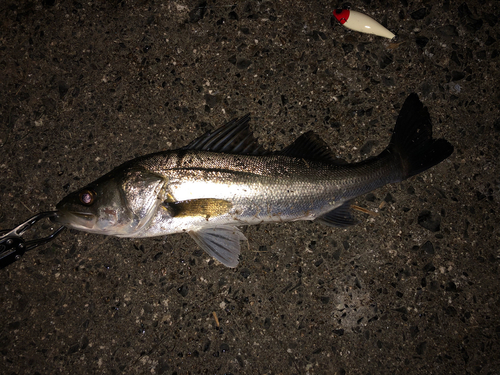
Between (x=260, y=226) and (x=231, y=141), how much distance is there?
89 cm

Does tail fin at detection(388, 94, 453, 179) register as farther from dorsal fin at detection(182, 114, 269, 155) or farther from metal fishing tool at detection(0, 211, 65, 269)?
metal fishing tool at detection(0, 211, 65, 269)

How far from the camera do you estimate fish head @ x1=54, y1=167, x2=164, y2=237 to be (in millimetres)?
2555

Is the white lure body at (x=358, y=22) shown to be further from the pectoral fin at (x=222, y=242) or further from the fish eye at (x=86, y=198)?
the fish eye at (x=86, y=198)

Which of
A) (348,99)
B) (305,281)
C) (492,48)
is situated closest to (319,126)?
(348,99)

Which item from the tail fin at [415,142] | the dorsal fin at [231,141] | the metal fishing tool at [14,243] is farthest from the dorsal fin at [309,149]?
the metal fishing tool at [14,243]

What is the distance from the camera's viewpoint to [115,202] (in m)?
2.56

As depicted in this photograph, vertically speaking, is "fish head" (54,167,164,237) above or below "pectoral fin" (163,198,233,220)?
above

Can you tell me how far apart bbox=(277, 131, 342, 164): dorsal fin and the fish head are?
1181mm

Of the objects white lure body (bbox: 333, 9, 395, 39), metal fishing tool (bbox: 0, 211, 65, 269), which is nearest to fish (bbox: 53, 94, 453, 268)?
metal fishing tool (bbox: 0, 211, 65, 269)

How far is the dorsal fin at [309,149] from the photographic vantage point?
108 inches

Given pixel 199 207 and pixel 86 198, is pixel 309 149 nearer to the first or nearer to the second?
pixel 199 207

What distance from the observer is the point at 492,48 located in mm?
3184

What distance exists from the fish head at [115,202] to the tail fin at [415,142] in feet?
7.18

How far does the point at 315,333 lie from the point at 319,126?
6.67ft
